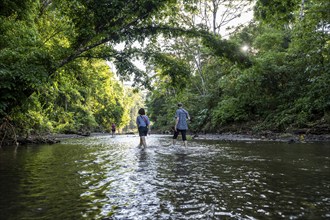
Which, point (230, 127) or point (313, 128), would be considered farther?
point (230, 127)

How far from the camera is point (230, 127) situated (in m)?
26.1

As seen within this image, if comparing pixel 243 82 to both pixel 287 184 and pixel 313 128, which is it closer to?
pixel 313 128

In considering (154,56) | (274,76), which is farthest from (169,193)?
(274,76)

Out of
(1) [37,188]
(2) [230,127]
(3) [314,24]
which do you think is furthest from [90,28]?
(2) [230,127]

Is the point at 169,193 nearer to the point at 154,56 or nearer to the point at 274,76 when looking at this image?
the point at 154,56

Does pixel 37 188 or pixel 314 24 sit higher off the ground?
pixel 314 24

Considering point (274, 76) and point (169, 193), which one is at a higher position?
point (274, 76)

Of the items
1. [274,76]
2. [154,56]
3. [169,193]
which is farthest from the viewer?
[274,76]

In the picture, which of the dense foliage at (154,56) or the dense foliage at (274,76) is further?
the dense foliage at (274,76)

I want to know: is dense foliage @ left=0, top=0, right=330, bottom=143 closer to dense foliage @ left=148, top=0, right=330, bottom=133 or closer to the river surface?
dense foliage @ left=148, top=0, right=330, bottom=133

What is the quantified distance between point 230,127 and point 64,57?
19.0 metres

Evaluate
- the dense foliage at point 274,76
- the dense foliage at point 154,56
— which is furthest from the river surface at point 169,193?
the dense foliage at point 274,76

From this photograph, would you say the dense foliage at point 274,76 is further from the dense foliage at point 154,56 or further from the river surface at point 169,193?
the river surface at point 169,193

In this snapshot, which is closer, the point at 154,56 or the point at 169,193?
the point at 169,193
